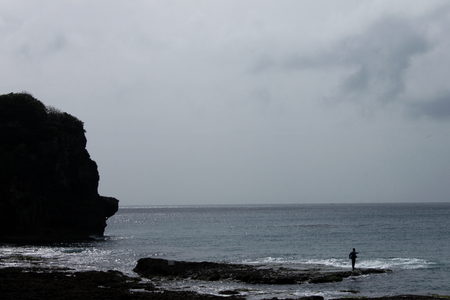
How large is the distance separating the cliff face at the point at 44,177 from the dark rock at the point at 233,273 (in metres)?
40.6

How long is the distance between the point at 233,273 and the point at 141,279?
778 centimetres

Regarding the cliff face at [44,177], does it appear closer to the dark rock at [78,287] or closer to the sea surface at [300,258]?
the sea surface at [300,258]

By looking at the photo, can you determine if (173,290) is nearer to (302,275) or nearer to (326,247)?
(302,275)

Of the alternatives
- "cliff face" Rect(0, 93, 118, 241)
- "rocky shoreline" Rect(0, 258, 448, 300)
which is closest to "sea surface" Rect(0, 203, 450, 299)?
"rocky shoreline" Rect(0, 258, 448, 300)

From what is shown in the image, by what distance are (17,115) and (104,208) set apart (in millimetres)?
24450

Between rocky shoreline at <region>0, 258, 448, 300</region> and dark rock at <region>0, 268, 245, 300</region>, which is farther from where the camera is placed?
rocky shoreline at <region>0, 258, 448, 300</region>

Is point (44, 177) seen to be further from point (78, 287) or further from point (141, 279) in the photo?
point (78, 287)

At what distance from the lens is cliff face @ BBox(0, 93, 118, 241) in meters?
74.7

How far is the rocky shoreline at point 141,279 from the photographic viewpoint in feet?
93.8

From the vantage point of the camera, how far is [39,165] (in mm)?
79500

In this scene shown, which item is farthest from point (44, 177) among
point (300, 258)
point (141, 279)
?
point (300, 258)

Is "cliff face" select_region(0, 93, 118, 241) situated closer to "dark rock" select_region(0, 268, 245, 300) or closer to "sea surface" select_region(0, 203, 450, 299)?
"sea surface" select_region(0, 203, 450, 299)

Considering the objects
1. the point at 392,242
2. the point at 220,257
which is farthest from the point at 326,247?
the point at 220,257

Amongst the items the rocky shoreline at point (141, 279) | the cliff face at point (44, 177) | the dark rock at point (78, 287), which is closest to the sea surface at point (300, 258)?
the rocky shoreline at point (141, 279)
